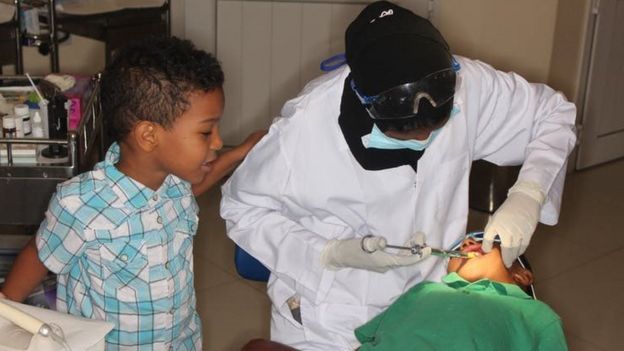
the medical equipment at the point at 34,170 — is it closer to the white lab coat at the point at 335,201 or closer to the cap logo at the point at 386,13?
the white lab coat at the point at 335,201

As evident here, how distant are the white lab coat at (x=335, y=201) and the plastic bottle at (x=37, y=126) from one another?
1.77 ft

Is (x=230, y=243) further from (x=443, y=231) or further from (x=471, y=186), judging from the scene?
(x=443, y=231)

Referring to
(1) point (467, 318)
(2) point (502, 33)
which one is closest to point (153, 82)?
(1) point (467, 318)

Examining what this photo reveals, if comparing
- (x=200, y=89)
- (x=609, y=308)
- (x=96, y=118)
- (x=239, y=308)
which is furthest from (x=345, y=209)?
(x=609, y=308)

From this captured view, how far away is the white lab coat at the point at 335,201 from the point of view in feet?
5.23

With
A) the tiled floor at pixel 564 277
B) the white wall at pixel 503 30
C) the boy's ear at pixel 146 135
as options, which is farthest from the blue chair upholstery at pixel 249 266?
the white wall at pixel 503 30

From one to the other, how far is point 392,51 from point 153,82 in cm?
43

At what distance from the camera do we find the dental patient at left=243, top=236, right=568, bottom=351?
146 centimetres

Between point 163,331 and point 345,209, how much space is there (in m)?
0.42

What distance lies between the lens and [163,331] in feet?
5.36

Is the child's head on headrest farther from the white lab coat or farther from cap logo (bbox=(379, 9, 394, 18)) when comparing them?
cap logo (bbox=(379, 9, 394, 18))

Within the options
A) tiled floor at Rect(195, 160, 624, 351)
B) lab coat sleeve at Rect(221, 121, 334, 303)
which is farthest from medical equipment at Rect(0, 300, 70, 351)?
tiled floor at Rect(195, 160, 624, 351)

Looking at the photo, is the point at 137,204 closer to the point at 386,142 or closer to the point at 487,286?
the point at 386,142

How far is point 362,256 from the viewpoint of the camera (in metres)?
1.52
